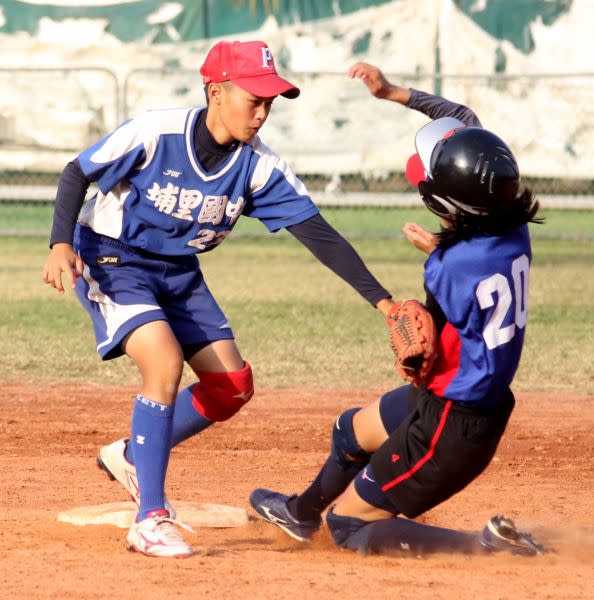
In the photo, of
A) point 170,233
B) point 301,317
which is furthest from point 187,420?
point 301,317

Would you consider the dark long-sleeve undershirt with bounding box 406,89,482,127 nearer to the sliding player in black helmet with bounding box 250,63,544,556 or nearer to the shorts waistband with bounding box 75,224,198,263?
the sliding player in black helmet with bounding box 250,63,544,556

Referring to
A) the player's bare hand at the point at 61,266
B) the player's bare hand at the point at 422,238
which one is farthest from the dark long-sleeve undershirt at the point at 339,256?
the player's bare hand at the point at 61,266

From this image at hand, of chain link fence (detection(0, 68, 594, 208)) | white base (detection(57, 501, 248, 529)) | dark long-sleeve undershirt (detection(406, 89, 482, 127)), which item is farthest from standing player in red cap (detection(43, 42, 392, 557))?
chain link fence (detection(0, 68, 594, 208))

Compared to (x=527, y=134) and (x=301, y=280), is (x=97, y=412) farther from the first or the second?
(x=527, y=134)

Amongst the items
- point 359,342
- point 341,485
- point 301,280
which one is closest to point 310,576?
point 341,485

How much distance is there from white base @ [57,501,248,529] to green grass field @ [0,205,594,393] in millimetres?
3062

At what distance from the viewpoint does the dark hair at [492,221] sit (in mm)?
4055

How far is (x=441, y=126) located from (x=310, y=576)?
1611 millimetres

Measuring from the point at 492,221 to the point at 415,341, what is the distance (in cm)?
47

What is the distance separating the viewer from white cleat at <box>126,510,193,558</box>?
4215mm

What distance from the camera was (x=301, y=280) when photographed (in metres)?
13.6

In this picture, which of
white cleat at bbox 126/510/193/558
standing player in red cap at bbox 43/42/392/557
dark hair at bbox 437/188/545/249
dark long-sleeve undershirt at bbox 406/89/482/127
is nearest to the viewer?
dark hair at bbox 437/188/545/249

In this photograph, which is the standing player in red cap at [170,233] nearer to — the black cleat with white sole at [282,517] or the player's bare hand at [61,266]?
the player's bare hand at [61,266]

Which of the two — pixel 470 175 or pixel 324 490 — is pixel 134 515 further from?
pixel 470 175
